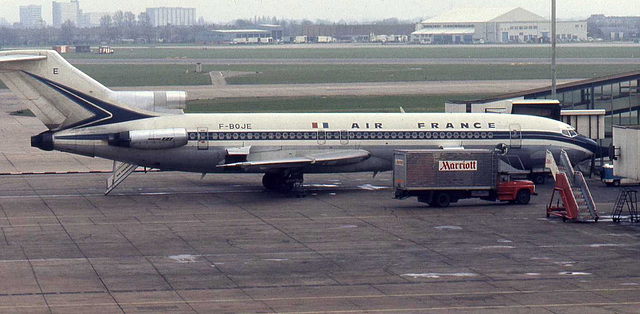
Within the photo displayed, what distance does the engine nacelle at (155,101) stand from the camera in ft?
156

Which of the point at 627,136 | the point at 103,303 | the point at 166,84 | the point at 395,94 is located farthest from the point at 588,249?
the point at 166,84

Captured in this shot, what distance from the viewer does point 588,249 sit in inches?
1356

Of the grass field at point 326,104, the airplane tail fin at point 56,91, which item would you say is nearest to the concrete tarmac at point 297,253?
the airplane tail fin at point 56,91

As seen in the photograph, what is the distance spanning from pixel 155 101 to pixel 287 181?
23.8 feet

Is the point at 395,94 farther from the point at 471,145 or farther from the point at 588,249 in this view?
the point at 588,249

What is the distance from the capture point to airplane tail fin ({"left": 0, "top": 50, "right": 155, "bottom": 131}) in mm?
45812

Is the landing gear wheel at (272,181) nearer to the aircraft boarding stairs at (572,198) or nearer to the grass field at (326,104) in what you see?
the aircraft boarding stairs at (572,198)

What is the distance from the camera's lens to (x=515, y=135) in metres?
49.8

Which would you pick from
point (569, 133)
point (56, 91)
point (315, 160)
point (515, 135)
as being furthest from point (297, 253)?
point (569, 133)

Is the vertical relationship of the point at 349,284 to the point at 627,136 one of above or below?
below

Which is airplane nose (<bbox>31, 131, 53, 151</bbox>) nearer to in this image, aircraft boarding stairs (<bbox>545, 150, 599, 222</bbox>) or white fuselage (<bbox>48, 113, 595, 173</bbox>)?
white fuselage (<bbox>48, 113, 595, 173</bbox>)

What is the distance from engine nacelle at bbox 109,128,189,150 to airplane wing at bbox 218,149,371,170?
8.87ft

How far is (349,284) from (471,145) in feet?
70.0

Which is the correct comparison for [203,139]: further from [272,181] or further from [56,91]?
[56,91]
